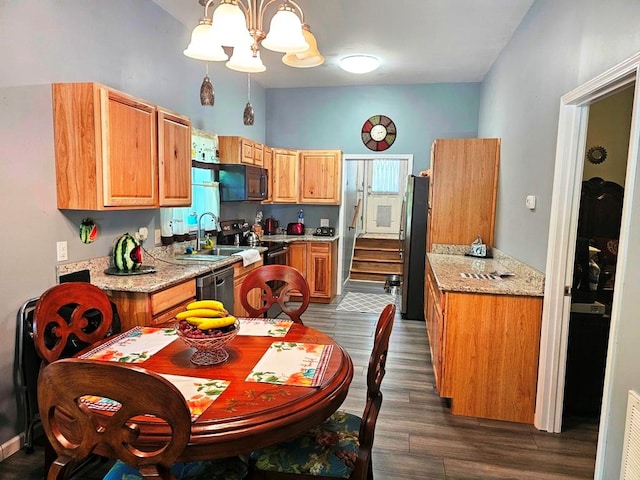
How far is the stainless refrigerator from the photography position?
471cm

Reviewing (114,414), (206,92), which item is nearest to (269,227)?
(206,92)

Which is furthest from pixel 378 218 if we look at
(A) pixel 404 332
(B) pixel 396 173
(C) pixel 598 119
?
(C) pixel 598 119

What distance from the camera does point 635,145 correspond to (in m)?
1.67

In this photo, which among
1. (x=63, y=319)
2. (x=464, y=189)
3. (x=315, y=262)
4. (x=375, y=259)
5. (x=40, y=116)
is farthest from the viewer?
(x=375, y=259)

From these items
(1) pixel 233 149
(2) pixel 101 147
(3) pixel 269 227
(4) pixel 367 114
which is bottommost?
(3) pixel 269 227

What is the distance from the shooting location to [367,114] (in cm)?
582

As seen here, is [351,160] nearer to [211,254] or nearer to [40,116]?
[211,254]

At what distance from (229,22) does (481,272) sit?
99.8 inches

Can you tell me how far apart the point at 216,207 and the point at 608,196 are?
3592 mm

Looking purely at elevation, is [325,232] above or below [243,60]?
below

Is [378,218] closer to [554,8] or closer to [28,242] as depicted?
[554,8]

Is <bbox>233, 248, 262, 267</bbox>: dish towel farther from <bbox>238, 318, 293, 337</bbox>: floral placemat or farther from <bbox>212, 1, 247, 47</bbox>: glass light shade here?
<bbox>212, 1, 247, 47</bbox>: glass light shade

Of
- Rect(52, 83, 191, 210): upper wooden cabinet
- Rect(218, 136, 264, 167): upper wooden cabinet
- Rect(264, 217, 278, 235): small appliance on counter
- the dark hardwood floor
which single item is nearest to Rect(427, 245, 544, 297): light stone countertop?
the dark hardwood floor

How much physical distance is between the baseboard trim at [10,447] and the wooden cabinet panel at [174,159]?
165cm
